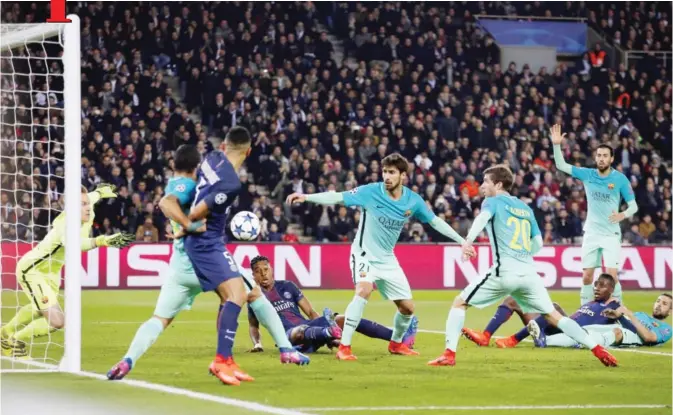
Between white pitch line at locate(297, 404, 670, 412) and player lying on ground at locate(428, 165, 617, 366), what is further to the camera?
player lying on ground at locate(428, 165, 617, 366)

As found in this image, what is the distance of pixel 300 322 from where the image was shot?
37.8ft

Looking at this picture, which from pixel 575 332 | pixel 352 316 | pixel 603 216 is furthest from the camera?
pixel 603 216

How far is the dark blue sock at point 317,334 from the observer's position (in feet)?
36.5

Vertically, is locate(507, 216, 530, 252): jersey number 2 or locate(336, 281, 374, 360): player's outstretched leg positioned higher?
locate(507, 216, 530, 252): jersey number 2

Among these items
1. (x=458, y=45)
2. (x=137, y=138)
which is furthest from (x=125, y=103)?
(x=458, y=45)

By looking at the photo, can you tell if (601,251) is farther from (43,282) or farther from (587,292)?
(43,282)

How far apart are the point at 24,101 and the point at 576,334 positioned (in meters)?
20.7

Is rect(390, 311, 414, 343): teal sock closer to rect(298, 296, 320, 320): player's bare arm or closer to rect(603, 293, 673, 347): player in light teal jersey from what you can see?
rect(298, 296, 320, 320): player's bare arm

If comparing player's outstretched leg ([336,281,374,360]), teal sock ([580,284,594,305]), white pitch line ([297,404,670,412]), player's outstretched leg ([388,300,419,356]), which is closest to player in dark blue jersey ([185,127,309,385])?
white pitch line ([297,404,670,412])

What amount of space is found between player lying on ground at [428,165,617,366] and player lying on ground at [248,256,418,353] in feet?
4.19

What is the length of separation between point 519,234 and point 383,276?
1.47 metres

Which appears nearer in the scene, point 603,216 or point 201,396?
point 201,396

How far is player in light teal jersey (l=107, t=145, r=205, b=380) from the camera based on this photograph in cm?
884

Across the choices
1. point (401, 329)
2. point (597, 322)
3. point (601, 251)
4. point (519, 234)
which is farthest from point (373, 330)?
point (601, 251)
